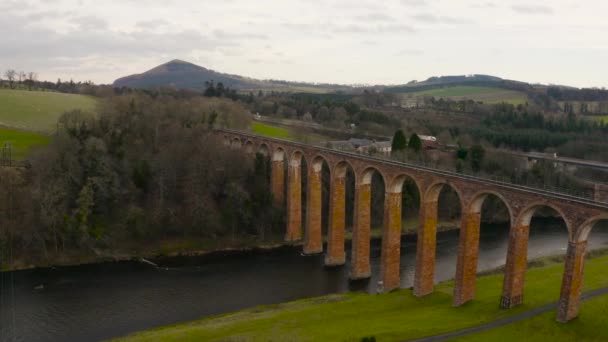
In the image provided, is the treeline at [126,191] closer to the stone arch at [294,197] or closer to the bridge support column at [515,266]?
the stone arch at [294,197]

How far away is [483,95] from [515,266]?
150028 millimetres

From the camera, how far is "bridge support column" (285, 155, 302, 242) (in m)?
48.5

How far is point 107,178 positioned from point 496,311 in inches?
1436

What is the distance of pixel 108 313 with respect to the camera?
32.5 m

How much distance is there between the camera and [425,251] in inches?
1298

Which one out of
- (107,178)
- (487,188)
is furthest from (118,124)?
(487,188)

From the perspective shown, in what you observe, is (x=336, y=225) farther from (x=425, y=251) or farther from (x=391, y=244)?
(x=425, y=251)

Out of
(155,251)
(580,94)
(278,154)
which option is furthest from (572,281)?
(580,94)

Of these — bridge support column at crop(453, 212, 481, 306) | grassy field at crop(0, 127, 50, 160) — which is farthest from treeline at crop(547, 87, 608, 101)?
grassy field at crop(0, 127, 50, 160)

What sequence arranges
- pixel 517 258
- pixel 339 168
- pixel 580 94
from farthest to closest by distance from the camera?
1. pixel 580 94
2. pixel 339 168
3. pixel 517 258

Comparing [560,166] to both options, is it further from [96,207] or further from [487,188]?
[96,207]

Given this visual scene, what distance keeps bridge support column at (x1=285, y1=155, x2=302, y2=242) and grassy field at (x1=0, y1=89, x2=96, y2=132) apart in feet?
126

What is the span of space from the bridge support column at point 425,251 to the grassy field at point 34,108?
5527 cm

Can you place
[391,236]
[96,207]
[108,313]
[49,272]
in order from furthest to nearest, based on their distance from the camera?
[96,207], [49,272], [391,236], [108,313]
